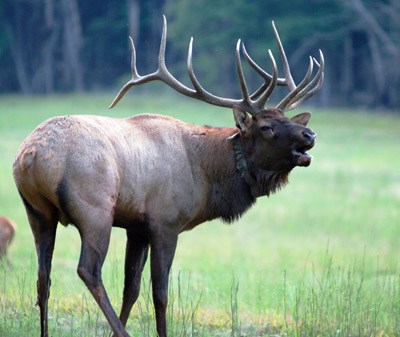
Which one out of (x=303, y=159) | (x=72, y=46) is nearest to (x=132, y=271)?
(x=303, y=159)

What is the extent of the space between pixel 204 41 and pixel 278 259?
131ft

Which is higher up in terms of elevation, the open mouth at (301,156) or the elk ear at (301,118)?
the elk ear at (301,118)

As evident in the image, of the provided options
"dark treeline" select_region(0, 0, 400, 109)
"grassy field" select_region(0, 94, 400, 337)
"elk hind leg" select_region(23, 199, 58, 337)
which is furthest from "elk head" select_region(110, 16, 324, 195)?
"dark treeline" select_region(0, 0, 400, 109)

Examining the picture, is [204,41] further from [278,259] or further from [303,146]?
[303,146]

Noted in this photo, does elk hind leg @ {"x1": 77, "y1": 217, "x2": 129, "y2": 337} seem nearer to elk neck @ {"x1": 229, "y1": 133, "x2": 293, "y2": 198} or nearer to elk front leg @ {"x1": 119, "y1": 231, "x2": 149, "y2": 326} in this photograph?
elk front leg @ {"x1": 119, "y1": 231, "x2": 149, "y2": 326}

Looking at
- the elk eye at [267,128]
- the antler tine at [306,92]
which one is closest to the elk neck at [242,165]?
the elk eye at [267,128]

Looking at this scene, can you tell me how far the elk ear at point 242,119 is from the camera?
7621 mm

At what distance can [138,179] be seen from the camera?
7102 mm

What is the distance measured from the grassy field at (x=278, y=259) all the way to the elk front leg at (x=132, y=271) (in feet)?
0.52

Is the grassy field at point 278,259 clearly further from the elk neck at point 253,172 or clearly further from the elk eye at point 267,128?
the elk eye at point 267,128

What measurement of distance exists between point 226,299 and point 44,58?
52.9m

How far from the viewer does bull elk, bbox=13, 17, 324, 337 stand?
6.60m

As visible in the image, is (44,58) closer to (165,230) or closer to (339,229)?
(339,229)

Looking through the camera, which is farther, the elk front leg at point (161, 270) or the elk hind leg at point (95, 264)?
the elk front leg at point (161, 270)
